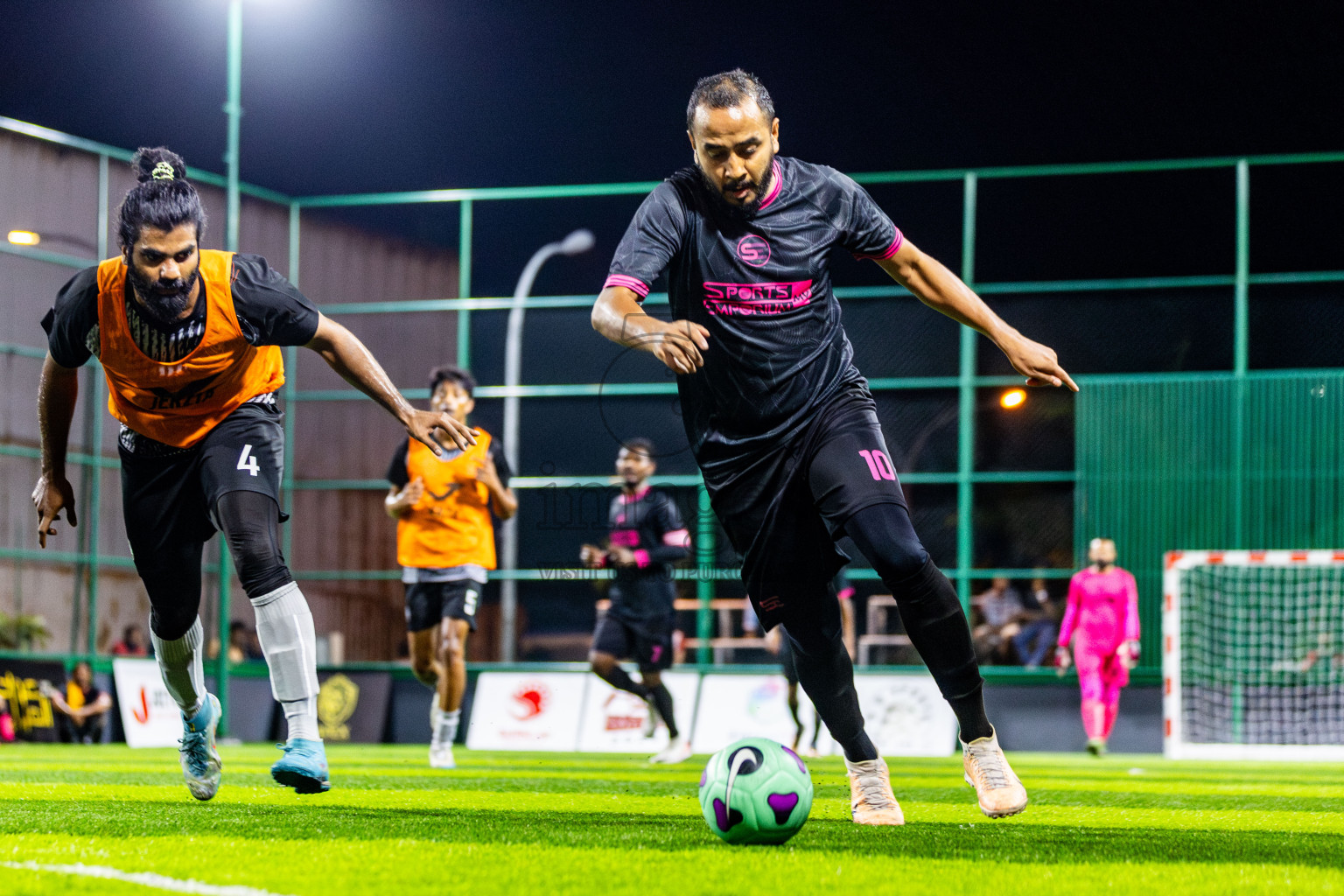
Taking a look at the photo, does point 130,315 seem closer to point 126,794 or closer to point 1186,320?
point 126,794

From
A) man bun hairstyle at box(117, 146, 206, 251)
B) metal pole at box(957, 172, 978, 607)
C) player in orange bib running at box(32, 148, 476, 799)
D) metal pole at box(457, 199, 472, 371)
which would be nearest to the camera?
man bun hairstyle at box(117, 146, 206, 251)

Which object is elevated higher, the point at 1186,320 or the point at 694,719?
the point at 1186,320

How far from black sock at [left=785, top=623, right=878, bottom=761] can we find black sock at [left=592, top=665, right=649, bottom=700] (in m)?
7.81

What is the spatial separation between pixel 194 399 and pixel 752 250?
2.06 m

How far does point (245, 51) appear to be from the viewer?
30.3 m

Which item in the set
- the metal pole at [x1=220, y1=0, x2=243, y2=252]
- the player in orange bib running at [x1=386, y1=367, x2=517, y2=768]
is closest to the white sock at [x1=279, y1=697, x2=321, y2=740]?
the player in orange bib running at [x1=386, y1=367, x2=517, y2=768]

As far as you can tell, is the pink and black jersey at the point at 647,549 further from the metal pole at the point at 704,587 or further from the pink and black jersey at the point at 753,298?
the pink and black jersey at the point at 753,298

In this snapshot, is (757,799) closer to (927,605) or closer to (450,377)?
(927,605)

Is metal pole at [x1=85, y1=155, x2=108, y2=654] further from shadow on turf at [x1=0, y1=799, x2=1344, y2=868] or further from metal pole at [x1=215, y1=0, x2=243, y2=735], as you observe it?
shadow on turf at [x1=0, y1=799, x2=1344, y2=868]

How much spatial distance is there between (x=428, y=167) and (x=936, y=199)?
14040 mm

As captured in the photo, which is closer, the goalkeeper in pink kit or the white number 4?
the white number 4

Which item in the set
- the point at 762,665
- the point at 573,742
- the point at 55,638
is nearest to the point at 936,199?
the point at 762,665

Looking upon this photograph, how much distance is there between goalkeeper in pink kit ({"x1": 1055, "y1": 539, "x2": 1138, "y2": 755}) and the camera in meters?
Answer: 16.2

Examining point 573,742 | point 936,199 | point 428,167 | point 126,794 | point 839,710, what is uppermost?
point 428,167
